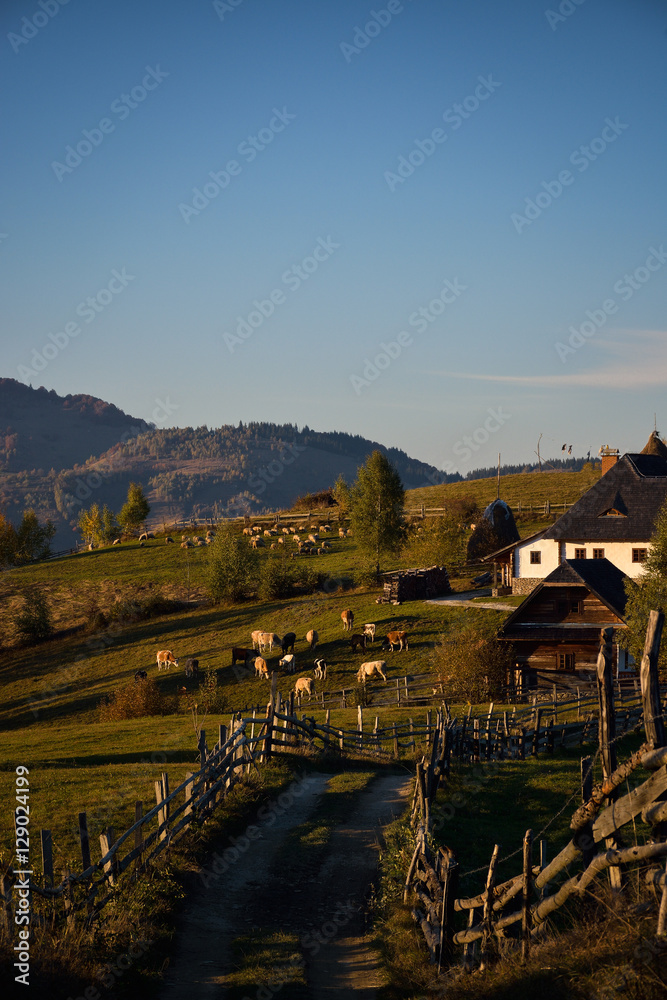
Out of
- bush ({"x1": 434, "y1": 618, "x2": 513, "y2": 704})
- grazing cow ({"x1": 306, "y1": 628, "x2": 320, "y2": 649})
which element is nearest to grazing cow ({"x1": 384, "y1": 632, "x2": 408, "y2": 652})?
grazing cow ({"x1": 306, "y1": 628, "x2": 320, "y2": 649})

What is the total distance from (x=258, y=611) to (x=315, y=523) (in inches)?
1418

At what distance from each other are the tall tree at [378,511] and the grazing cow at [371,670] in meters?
22.8

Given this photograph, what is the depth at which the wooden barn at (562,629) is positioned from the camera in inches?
1527

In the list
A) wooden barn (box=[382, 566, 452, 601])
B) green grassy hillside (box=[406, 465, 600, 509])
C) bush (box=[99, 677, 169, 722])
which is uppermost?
green grassy hillside (box=[406, 465, 600, 509])

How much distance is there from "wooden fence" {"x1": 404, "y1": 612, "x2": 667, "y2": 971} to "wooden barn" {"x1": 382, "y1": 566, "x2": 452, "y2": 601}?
142 ft

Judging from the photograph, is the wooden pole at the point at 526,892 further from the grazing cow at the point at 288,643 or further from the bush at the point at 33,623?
the bush at the point at 33,623

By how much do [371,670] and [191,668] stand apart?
11.4 m

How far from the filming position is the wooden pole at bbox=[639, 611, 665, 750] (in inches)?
334

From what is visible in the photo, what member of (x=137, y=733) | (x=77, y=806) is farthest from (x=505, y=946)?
(x=137, y=733)

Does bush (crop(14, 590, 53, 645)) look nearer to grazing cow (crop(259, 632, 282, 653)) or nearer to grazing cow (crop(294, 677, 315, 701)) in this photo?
grazing cow (crop(259, 632, 282, 653))

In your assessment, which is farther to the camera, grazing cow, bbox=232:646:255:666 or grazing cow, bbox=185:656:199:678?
grazing cow, bbox=232:646:255:666

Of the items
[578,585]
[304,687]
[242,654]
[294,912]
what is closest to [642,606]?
[578,585]

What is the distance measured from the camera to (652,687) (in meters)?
8.76

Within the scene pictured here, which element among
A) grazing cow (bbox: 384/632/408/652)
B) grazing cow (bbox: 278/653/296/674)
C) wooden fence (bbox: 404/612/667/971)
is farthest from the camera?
grazing cow (bbox: 384/632/408/652)
